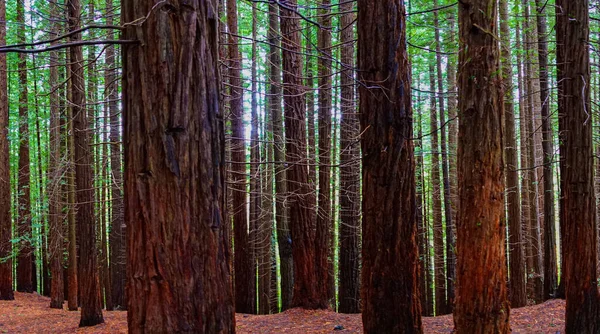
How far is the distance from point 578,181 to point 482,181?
3.27m

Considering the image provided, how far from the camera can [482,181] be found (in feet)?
19.4

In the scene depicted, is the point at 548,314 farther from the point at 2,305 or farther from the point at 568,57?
the point at 2,305

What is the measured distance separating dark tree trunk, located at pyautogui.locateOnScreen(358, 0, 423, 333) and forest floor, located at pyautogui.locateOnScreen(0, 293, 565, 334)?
360 centimetres

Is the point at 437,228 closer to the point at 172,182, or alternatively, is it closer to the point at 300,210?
the point at 300,210

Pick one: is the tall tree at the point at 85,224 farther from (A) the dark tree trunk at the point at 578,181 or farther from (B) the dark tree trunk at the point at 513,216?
(B) the dark tree trunk at the point at 513,216

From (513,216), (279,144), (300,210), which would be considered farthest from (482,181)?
(513,216)

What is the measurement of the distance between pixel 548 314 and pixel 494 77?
7350mm

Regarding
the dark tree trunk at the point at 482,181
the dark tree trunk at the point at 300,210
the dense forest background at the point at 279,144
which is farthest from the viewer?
the dark tree trunk at the point at 300,210

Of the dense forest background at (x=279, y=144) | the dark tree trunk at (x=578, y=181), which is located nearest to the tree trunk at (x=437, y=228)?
the dense forest background at (x=279, y=144)

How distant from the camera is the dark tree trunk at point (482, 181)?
5910 mm

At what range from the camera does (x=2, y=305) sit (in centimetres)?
1512

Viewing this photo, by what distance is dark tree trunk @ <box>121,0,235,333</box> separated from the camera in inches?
97.2

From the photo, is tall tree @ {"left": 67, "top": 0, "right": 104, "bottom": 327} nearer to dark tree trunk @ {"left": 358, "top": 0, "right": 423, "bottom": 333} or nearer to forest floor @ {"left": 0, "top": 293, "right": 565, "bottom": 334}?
forest floor @ {"left": 0, "top": 293, "right": 565, "bottom": 334}

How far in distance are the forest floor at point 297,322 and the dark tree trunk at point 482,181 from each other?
141 inches
